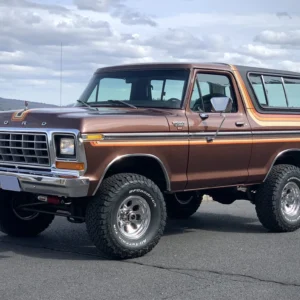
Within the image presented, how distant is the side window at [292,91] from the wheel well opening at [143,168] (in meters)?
2.62

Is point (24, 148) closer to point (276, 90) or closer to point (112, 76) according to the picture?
point (112, 76)

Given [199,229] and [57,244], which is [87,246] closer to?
[57,244]

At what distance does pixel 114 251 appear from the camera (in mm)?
6785

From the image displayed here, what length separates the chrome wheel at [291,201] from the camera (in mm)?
8789

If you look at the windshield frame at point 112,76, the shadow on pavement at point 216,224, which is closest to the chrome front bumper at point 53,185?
the windshield frame at point 112,76

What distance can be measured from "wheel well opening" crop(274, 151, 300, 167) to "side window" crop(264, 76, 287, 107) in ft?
2.19

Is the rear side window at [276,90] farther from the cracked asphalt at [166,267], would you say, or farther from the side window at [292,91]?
the cracked asphalt at [166,267]

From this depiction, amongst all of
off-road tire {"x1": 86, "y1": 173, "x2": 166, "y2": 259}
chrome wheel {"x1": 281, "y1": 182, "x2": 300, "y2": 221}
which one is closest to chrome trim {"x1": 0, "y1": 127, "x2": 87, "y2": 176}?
off-road tire {"x1": 86, "y1": 173, "x2": 166, "y2": 259}

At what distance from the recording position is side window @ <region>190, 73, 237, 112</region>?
7.87 meters

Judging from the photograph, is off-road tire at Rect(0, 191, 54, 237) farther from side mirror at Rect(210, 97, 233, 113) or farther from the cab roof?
side mirror at Rect(210, 97, 233, 113)

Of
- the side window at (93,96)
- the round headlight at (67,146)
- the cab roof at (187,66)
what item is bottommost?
the round headlight at (67,146)

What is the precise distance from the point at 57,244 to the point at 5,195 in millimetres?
896

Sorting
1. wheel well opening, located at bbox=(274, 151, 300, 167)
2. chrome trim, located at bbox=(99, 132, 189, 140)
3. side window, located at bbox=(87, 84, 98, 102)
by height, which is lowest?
wheel well opening, located at bbox=(274, 151, 300, 167)

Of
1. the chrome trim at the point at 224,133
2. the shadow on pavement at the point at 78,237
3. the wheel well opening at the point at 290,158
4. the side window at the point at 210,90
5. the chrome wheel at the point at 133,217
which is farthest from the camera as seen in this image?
the wheel well opening at the point at 290,158
